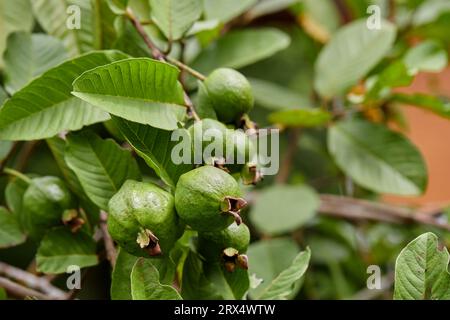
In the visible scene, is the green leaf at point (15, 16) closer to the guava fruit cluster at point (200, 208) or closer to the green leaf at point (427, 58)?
the guava fruit cluster at point (200, 208)

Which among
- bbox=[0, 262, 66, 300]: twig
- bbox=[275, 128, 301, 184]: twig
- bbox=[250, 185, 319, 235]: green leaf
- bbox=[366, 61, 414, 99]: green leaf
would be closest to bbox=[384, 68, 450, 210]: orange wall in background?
bbox=[275, 128, 301, 184]: twig

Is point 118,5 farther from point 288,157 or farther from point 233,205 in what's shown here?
point 288,157

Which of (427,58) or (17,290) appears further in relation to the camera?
(427,58)

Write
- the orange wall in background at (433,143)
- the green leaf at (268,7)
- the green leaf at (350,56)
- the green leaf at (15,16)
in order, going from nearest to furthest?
the green leaf at (15,16) → the green leaf at (350,56) → the green leaf at (268,7) → the orange wall in background at (433,143)

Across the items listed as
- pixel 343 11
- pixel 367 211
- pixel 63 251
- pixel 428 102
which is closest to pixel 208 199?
pixel 63 251

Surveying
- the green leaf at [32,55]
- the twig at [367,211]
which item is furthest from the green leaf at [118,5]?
the twig at [367,211]

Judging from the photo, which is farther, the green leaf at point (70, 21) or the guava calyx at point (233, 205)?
the green leaf at point (70, 21)
